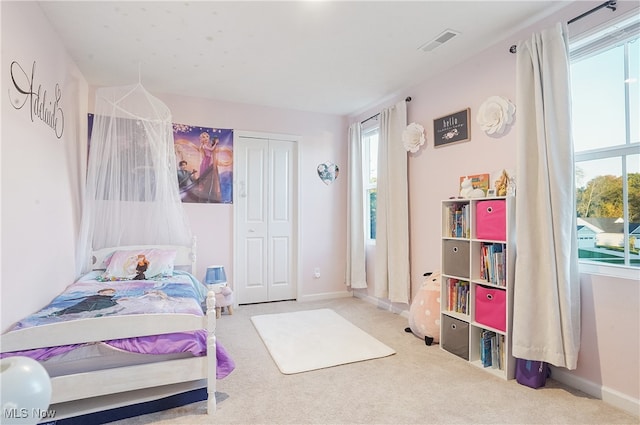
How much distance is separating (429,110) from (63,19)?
324cm

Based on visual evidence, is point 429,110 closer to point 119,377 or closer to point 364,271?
point 364,271

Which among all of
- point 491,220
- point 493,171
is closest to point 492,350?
point 491,220

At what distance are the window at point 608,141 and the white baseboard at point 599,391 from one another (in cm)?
79

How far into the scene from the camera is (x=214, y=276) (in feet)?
12.7

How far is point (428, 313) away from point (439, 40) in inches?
93.8

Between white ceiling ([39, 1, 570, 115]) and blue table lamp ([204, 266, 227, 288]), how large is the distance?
6.84 feet

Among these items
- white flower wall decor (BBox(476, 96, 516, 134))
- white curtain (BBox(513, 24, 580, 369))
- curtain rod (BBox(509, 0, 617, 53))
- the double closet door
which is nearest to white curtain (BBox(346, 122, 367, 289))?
the double closet door

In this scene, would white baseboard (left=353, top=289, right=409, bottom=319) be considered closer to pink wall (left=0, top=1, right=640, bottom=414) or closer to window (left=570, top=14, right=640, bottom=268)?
pink wall (left=0, top=1, right=640, bottom=414)

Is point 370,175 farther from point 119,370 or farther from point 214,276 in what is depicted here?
point 119,370

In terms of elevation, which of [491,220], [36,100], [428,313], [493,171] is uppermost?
[36,100]

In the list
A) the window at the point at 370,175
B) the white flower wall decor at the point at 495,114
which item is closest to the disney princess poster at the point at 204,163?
the window at the point at 370,175

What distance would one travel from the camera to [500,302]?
97.7 inches

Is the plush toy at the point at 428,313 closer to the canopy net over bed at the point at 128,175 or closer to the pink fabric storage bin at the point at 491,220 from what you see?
the pink fabric storage bin at the point at 491,220

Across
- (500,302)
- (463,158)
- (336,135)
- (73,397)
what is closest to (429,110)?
(463,158)
